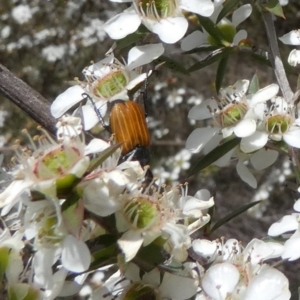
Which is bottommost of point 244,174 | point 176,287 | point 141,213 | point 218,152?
point 244,174

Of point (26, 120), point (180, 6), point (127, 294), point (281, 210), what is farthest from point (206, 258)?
point (26, 120)

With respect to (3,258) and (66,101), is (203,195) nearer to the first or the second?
(66,101)

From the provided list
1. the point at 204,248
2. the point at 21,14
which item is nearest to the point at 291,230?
the point at 204,248

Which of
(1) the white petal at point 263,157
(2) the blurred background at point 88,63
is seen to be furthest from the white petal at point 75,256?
(2) the blurred background at point 88,63

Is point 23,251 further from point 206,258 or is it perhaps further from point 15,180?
point 206,258

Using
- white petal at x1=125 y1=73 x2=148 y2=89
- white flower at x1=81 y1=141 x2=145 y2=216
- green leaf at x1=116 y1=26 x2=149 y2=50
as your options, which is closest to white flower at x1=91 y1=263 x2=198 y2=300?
white flower at x1=81 y1=141 x2=145 y2=216

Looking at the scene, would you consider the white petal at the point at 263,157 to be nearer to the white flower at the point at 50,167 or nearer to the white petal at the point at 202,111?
the white petal at the point at 202,111
